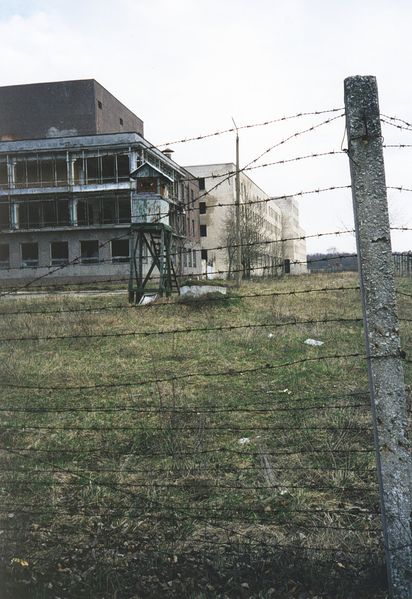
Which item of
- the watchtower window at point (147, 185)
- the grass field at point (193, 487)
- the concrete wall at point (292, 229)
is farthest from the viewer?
the concrete wall at point (292, 229)

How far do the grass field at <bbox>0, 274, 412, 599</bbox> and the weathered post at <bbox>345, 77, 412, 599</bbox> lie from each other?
333 millimetres

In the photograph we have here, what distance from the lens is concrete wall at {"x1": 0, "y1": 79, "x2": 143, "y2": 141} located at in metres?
43.4

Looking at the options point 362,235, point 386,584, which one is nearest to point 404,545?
point 386,584

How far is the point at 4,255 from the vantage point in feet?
124

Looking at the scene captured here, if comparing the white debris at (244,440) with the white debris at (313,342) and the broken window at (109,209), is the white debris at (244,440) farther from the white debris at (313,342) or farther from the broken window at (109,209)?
the broken window at (109,209)

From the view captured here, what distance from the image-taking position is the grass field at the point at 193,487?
319 centimetres

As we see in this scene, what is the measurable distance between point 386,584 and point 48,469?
2881 millimetres

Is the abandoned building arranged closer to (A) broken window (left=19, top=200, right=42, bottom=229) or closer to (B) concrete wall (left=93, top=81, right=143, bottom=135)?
(A) broken window (left=19, top=200, right=42, bottom=229)

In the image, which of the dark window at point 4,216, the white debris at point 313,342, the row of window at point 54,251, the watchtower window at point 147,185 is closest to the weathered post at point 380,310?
the white debris at point 313,342

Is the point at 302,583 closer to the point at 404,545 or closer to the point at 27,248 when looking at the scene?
the point at 404,545

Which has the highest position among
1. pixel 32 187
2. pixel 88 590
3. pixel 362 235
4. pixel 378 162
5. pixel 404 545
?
pixel 32 187

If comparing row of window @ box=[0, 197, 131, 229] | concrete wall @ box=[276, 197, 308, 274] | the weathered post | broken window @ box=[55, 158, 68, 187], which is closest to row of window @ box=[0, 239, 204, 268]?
row of window @ box=[0, 197, 131, 229]

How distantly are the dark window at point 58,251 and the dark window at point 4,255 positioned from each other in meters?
3.18

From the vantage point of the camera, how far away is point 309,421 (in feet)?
18.3
